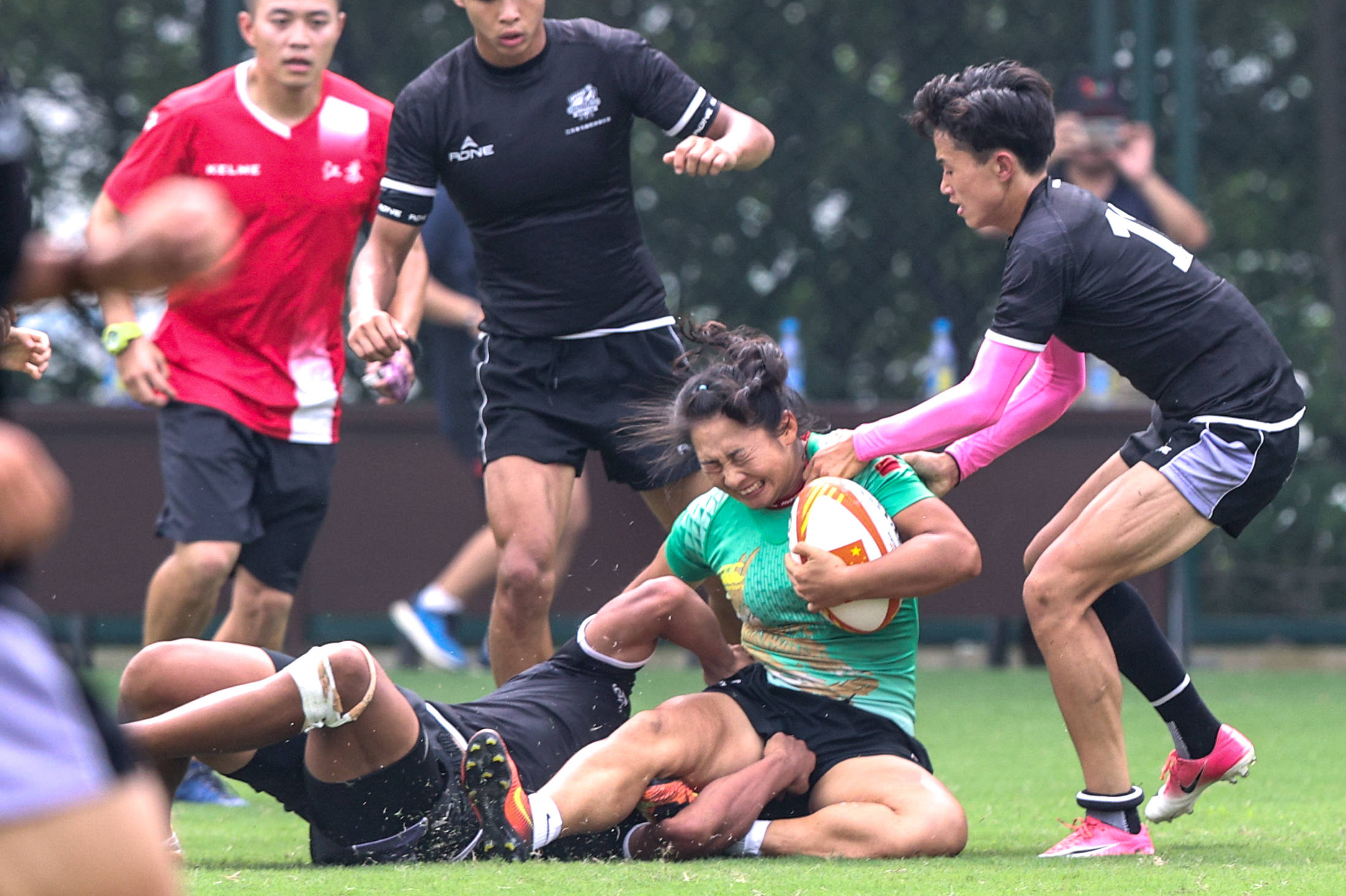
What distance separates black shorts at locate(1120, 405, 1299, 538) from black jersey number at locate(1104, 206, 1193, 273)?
1.18 feet

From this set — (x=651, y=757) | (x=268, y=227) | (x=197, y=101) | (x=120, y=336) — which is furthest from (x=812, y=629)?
(x=197, y=101)

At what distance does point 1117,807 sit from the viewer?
12.1 ft

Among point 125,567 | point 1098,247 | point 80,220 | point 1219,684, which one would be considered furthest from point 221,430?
point 1219,684

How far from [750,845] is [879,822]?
0.90ft

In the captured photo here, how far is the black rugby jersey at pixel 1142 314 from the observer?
367cm

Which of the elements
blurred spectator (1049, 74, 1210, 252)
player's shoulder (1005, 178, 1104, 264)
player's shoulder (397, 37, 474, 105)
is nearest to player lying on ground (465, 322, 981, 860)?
player's shoulder (1005, 178, 1104, 264)

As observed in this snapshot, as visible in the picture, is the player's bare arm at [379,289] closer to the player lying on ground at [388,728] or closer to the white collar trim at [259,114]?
the white collar trim at [259,114]

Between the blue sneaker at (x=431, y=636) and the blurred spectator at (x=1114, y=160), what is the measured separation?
3323mm

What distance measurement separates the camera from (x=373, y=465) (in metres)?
7.87

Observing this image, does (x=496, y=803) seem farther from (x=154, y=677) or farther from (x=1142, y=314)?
(x=1142, y=314)

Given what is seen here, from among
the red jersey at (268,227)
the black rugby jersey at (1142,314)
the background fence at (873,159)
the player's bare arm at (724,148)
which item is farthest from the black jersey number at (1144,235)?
the background fence at (873,159)

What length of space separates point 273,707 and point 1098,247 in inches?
76.7

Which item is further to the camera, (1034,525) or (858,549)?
(1034,525)

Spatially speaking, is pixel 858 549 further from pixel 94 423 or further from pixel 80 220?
pixel 80 220
